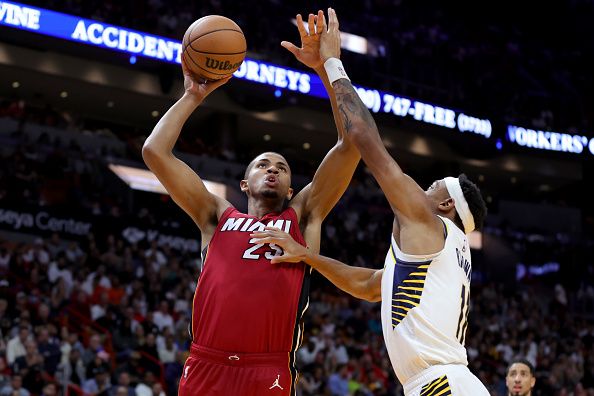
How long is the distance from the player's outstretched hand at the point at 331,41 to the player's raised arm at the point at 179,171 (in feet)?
2.78

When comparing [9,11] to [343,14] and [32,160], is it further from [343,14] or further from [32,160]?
[343,14]

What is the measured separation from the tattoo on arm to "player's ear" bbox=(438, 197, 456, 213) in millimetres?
561

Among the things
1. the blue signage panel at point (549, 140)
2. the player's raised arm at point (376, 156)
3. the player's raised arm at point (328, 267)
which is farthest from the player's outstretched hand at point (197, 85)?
the blue signage panel at point (549, 140)

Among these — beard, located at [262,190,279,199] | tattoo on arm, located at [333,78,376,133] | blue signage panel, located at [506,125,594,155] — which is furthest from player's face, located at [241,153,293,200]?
blue signage panel, located at [506,125,594,155]

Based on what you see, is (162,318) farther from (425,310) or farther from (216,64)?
(425,310)

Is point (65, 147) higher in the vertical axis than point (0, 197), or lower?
higher

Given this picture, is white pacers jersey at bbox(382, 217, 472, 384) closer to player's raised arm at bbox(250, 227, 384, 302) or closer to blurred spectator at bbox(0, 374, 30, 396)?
player's raised arm at bbox(250, 227, 384, 302)

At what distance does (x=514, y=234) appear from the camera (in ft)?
91.7

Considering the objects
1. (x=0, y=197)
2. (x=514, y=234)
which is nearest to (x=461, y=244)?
(x=0, y=197)

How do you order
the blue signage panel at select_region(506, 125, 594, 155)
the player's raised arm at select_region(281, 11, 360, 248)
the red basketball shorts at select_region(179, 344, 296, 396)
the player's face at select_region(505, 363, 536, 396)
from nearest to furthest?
1. the red basketball shorts at select_region(179, 344, 296, 396)
2. the player's raised arm at select_region(281, 11, 360, 248)
3. the player's face at select_region(505, 363, 536, 396)
4. the blue signage panel at select_region(506, 125, 594, 155)

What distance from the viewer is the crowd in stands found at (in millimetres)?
24500

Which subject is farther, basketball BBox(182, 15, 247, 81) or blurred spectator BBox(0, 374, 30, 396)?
blurred spectator BBox(0, 374, 30, 396)

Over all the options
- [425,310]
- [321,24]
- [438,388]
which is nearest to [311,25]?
[321,24]

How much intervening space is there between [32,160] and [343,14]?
530 inches
